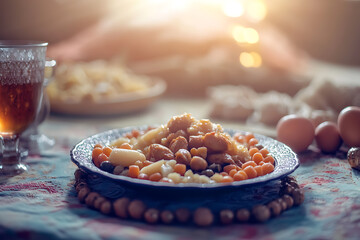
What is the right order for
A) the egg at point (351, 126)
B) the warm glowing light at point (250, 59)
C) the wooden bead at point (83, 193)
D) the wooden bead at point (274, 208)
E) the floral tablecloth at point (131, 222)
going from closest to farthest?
the floral tablecloth at point (131, 222) → the wooden bead at point (274, 208) → the wooden bead at point (83, 193) → the egg at point (351, 126) → the warm glowing light at point (250, 59)

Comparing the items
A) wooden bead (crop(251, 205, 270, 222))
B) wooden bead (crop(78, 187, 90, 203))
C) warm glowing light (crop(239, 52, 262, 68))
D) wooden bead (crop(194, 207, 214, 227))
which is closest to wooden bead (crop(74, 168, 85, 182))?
wooden bead (crop(78, 187, 90, 203))

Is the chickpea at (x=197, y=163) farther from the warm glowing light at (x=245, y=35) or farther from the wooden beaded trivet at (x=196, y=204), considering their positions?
the warm glowing light at (x=245, y=35)

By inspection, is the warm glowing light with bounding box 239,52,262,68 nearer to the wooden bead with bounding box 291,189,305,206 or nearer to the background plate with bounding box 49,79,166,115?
the background plate with bounding box 49,79,166,115

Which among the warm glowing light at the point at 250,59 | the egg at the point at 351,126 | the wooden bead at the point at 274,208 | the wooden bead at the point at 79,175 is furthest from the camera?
the warm glowing light at the point at 250,59

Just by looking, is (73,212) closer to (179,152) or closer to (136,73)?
(179,152)

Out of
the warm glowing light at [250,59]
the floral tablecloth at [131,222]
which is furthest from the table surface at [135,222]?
the warm glowing light at [250,59]

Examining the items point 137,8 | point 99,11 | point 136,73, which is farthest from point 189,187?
point 99,11
